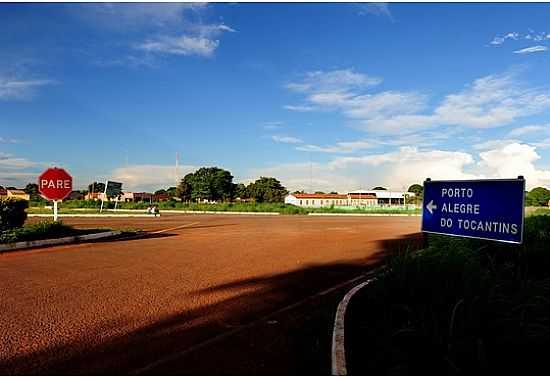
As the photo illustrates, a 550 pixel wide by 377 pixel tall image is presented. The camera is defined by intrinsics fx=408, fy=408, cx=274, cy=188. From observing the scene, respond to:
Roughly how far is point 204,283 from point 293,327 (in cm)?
284

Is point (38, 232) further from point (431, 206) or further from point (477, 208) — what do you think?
point (477, 208)

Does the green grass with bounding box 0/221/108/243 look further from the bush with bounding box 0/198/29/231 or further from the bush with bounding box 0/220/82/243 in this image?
the bush with bounding box 0/198/29/231

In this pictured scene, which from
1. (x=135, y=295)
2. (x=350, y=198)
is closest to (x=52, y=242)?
(x=135, y=295)

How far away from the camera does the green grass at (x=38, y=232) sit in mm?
11517

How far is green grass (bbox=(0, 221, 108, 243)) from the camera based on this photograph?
11517 mm

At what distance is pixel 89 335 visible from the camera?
4.52 metres

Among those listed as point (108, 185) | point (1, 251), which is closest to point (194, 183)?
point (108, 185)

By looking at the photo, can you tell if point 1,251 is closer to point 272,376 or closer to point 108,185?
point 272,376

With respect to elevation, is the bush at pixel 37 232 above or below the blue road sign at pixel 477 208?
below

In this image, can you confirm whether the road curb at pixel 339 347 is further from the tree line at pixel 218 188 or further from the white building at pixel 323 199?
the white building at pixel 323 199

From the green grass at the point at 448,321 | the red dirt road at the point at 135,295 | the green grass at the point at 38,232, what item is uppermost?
the green grass at the point at 448,321

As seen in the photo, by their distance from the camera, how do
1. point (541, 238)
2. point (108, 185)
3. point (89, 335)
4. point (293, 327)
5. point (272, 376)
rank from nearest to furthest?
point (272, 376), point (89, 335), point (293, 327), point (541, 238), point (108, 185)

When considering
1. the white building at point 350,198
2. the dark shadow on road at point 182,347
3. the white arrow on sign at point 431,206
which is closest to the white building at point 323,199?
the white building at point 350,198

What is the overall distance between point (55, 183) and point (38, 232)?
318 centimetres
